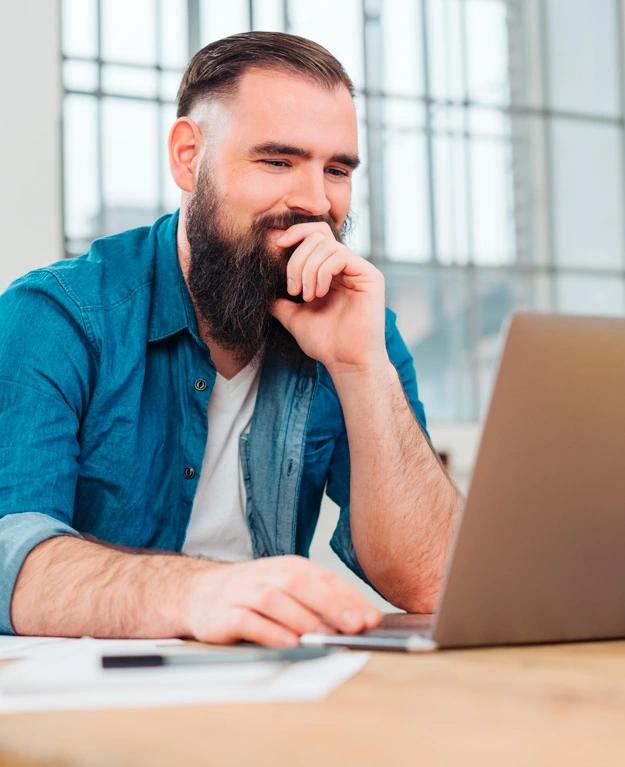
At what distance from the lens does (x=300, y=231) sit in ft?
4.98

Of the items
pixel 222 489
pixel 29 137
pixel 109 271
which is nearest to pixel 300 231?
pixel 109 271

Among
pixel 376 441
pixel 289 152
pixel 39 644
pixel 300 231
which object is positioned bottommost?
pixel 39 644

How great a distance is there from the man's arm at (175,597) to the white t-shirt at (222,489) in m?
0.55

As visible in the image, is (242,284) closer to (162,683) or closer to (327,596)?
(327,596)

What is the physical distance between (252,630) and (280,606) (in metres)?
0.03

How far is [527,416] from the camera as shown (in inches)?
24.4

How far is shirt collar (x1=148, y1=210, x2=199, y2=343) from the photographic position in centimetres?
151

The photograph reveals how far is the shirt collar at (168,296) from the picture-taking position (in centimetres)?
151

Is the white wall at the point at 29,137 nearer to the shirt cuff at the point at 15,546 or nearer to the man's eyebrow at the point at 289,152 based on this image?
the man's eyebrow at the point at 289,152

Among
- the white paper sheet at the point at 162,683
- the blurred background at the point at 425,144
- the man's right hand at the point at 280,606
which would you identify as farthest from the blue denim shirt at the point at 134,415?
the blurred background at the point at 425,144

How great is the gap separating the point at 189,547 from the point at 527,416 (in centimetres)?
100

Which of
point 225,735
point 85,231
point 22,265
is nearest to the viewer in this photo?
point 225,735

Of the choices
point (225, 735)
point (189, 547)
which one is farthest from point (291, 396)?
point (225, 735)

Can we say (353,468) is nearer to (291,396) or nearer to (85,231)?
(291,396)
